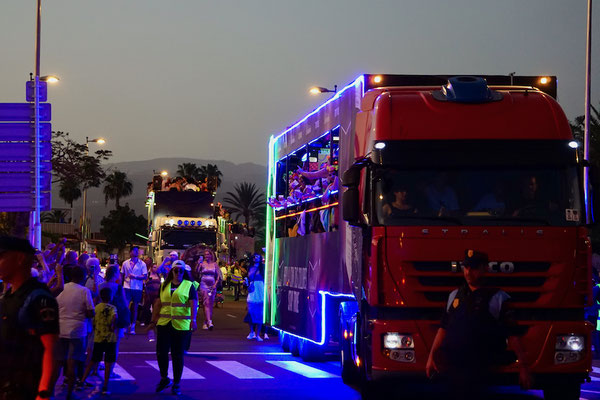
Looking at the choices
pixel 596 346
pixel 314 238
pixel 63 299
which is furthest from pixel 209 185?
pixel 63 299

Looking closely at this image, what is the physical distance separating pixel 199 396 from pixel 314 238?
348 centimetres

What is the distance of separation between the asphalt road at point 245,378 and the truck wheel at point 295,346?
178mm

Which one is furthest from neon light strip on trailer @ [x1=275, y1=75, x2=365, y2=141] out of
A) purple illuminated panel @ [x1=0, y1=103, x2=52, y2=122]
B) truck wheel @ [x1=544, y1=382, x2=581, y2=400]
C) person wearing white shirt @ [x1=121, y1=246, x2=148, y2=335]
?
person wearing white shirt @ [x1=121, y1=246, x2=148, y2=335]

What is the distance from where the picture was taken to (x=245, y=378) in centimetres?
1764

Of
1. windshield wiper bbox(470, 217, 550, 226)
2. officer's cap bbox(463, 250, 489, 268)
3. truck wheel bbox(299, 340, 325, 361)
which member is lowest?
truck wheel bbox(299, 340, 325, 361)

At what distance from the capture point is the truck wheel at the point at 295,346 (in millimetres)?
21219

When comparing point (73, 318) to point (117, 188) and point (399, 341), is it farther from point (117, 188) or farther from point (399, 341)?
point (117, 188)

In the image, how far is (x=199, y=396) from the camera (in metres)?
15.4

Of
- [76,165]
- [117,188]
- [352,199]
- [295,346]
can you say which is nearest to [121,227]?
[117,188]

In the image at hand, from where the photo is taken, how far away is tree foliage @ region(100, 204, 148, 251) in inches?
5842

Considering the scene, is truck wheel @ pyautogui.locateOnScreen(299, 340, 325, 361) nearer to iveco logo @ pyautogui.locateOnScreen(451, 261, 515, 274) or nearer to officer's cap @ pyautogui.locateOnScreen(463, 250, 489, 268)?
iveco logo @ pyautogui.locateOnScreen(451, 261, 515, 274)

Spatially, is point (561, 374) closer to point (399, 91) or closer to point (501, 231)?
point (501, 231)

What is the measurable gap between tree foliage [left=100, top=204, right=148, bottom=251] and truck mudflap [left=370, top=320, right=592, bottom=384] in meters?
136

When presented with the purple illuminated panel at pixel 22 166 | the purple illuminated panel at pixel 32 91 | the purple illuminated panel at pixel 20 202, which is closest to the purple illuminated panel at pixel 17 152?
the purple illuminated panel at pixel 22 166
